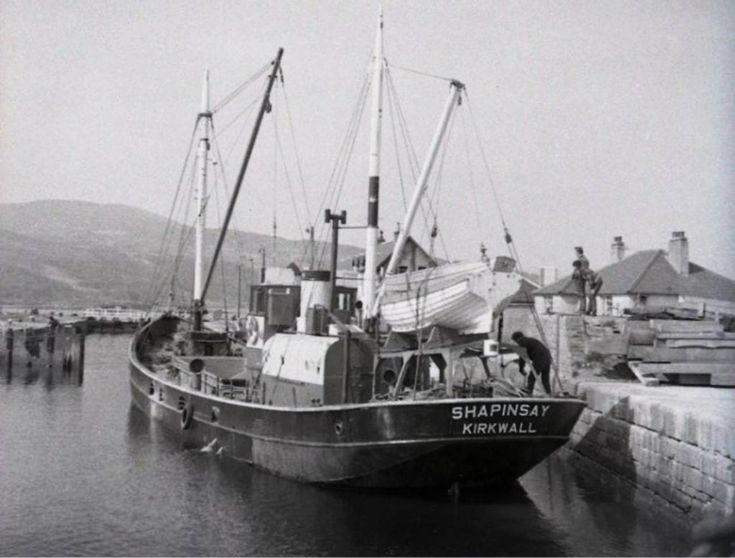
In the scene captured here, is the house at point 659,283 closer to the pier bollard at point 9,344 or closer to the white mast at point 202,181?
the white mast at point 202,181

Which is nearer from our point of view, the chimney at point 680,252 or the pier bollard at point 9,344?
the chimney at point 680,252

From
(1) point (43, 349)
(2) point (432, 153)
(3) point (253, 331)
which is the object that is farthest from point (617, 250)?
(1) point (43, 349)

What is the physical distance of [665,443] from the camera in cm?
1753

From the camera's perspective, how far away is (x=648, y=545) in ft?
50.2

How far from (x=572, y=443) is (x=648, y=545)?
8.82 m

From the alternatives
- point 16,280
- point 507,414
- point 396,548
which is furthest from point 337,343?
point 16,280

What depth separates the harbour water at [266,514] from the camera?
50.4ft

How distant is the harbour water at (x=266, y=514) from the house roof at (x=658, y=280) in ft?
69.3

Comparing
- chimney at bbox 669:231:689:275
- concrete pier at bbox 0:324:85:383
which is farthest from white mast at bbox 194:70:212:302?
chimney at bbox 669:231:689:275

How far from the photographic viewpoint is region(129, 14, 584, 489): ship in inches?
694

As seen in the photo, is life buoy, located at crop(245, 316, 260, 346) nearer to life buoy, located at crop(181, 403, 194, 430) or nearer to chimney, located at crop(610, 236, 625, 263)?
life buoy, located at crop(181, 403, 194, 430)

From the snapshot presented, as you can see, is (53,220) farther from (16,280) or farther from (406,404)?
(406,404)

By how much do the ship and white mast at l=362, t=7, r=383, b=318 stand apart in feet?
0.11

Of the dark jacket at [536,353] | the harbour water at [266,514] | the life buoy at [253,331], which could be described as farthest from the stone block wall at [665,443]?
the life buoy at [253,331]
